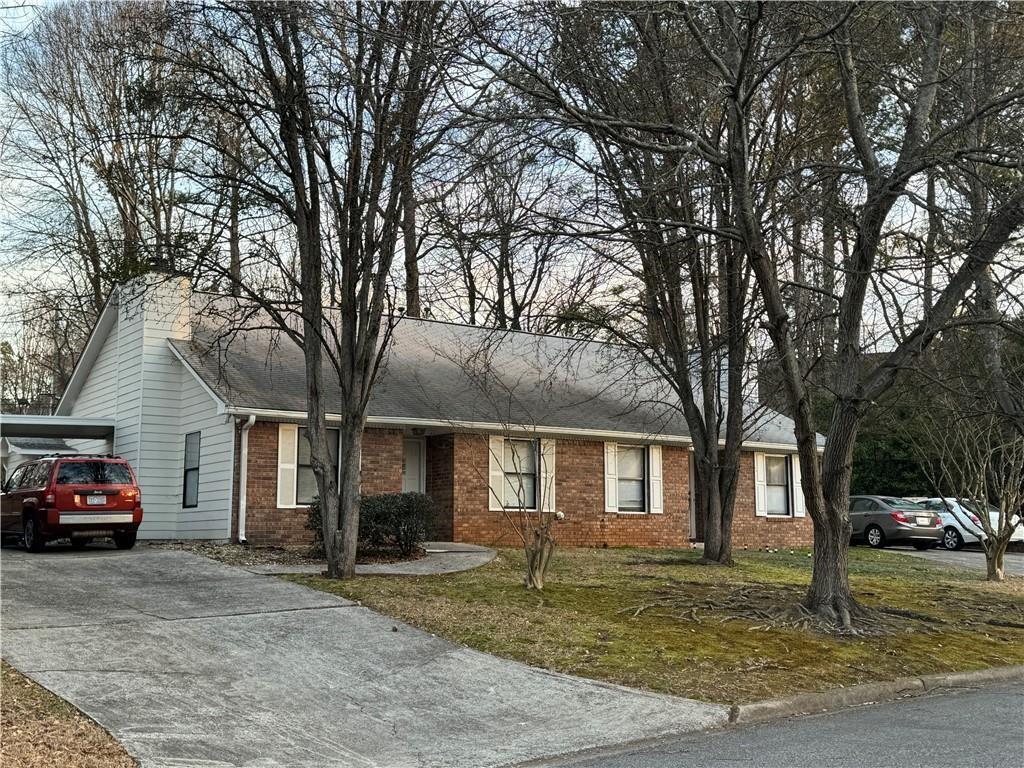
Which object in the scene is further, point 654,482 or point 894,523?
point 894,523

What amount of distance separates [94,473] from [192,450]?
11.3 ft

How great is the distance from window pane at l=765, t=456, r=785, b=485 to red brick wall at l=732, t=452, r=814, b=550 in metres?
0.72

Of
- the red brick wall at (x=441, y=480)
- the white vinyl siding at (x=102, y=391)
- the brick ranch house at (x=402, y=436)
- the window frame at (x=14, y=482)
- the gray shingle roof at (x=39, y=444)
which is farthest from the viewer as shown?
the gray shingle roof at (x=39, y=444)

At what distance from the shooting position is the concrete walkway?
15094mm

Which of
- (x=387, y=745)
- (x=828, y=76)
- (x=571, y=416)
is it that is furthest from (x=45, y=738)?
(x=571, y=416)

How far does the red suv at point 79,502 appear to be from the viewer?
55.5 feet

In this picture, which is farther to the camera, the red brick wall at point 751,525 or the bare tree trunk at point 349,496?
the red brick wall at point 751,525

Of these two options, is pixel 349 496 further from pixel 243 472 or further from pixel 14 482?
pixel 14 482

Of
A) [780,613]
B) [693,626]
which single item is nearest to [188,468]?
[693,626]

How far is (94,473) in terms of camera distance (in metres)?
17.3

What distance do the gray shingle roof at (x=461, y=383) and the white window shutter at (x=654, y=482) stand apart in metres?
0.54

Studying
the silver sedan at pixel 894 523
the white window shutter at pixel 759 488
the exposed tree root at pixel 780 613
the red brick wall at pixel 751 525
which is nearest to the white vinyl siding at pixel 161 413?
the exposed tree root at pixel 780 613

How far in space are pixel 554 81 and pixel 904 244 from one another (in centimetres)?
526

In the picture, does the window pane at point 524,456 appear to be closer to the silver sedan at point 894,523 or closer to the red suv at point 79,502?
the red suv at point 79,502
